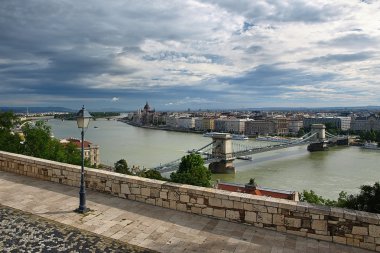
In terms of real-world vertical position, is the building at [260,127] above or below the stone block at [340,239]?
below

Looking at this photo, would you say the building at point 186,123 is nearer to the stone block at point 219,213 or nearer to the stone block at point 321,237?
the stone block at point 219,213

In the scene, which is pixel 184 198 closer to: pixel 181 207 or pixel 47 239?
pixel 181 207

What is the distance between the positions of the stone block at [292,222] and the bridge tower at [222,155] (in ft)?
100

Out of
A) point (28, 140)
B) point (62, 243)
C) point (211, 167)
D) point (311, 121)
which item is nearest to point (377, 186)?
point (62, 243)

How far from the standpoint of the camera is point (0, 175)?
241 inches

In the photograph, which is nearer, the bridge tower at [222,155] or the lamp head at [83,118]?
the lamp head at [83,118]

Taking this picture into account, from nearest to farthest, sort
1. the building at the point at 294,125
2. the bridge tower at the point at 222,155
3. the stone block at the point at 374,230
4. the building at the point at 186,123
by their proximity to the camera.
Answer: the stone block at the point at 374,230 → the bridge tower at the point at 222,155 → the building at the point at 294,125 → the building at the point at 186,123

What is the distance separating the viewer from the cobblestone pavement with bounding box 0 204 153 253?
328 cm

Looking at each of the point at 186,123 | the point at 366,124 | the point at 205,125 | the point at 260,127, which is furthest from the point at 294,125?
the point at 186,123

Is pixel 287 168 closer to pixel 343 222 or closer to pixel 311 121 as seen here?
pixel 343 222

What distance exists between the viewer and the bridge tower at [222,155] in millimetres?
35794

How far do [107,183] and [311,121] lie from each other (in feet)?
342

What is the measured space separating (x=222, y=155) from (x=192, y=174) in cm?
1894

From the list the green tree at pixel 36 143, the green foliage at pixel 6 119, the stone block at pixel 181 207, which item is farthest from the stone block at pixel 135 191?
the green foliage at pixel 6 119
